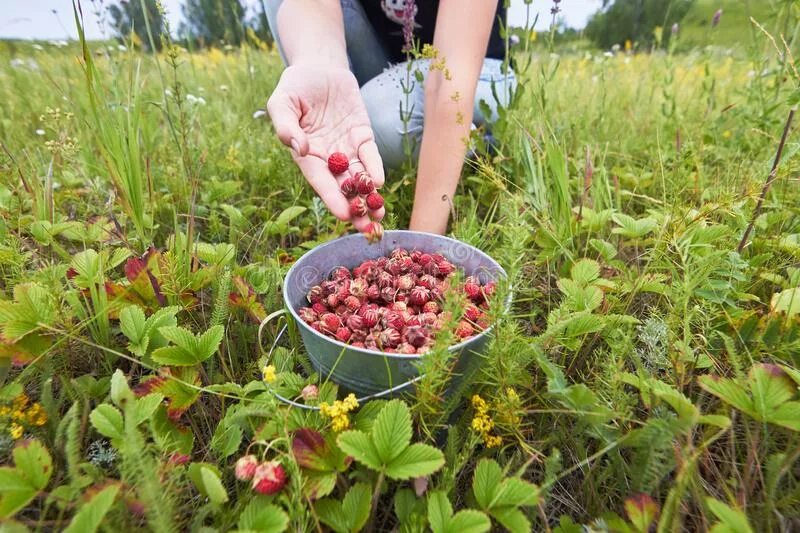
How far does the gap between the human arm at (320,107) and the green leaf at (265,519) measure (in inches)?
26.0

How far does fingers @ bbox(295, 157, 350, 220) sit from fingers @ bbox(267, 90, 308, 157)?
9 cm

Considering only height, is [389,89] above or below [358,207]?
above

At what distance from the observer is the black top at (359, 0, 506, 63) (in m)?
2.00

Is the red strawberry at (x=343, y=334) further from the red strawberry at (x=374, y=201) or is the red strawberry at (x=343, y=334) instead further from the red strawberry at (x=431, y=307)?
the red strawberry at (x=374, y=201)

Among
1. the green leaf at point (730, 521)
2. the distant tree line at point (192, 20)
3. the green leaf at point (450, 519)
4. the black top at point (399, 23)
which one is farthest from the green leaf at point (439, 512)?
the black top at point (399, 23)

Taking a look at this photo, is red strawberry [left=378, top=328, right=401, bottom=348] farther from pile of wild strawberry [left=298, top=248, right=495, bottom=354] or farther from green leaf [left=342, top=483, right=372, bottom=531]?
green leaf [left=342, top=483, right=372, bottom=531]

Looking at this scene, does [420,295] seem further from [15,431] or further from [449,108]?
[15,431]

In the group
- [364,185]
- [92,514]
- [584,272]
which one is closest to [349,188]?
[364,185]

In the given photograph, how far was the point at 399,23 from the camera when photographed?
2.09m

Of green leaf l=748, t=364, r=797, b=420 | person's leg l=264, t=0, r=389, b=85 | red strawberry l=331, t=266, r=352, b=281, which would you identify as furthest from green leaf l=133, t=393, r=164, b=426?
person's leg l=264, t=0, r=389, b=85

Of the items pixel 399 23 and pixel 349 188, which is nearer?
pixel 349 188

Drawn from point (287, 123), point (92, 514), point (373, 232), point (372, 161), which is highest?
point (287, 123)

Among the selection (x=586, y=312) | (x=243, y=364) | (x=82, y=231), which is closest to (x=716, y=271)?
(x=586, y=312)

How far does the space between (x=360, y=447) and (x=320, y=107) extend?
1076 millimetres
